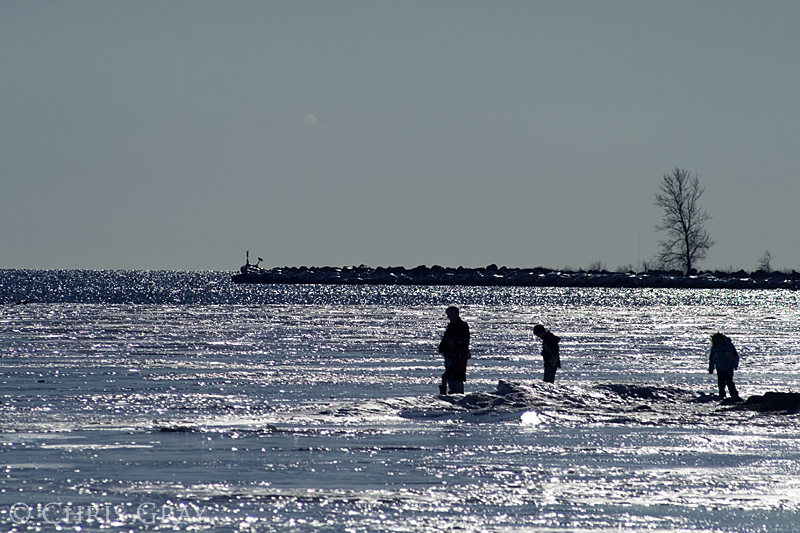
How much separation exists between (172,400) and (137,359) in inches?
337

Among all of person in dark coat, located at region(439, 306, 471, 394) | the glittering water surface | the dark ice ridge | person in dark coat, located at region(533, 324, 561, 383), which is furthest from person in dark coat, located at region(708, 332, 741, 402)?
the dark ice ridge

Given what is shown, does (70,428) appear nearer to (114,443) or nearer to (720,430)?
(114,443)

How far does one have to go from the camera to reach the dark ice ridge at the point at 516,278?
433ft

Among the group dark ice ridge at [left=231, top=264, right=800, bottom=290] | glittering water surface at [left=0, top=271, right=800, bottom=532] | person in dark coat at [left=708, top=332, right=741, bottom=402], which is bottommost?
glittering water surface at [left=0, top=271, right=800, bottom=532]

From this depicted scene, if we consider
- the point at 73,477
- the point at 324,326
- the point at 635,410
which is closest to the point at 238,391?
the point at 635,410

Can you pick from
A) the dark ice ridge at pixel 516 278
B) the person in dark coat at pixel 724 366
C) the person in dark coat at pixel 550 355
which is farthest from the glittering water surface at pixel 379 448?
the dark ice ridge at pixel 516 278

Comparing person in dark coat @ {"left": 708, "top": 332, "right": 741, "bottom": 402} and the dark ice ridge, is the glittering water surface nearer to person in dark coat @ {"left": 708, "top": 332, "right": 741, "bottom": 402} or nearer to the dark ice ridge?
person in dark coat @ {"left": 708, "top": 332, "right": 741, "bottom": 402}

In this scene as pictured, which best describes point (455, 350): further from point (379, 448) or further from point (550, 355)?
point (379, 448)

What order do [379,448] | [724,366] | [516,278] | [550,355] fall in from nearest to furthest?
1. [379,448]
2. [724,366]
3. [550,355]
4. [516,278]

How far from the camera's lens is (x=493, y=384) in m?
19.8

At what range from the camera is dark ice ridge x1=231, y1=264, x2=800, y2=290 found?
433ft

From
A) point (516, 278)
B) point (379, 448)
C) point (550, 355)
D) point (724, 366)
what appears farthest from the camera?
point (516, 278)

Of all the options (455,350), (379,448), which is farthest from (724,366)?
(379,448)

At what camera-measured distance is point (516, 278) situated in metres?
143
